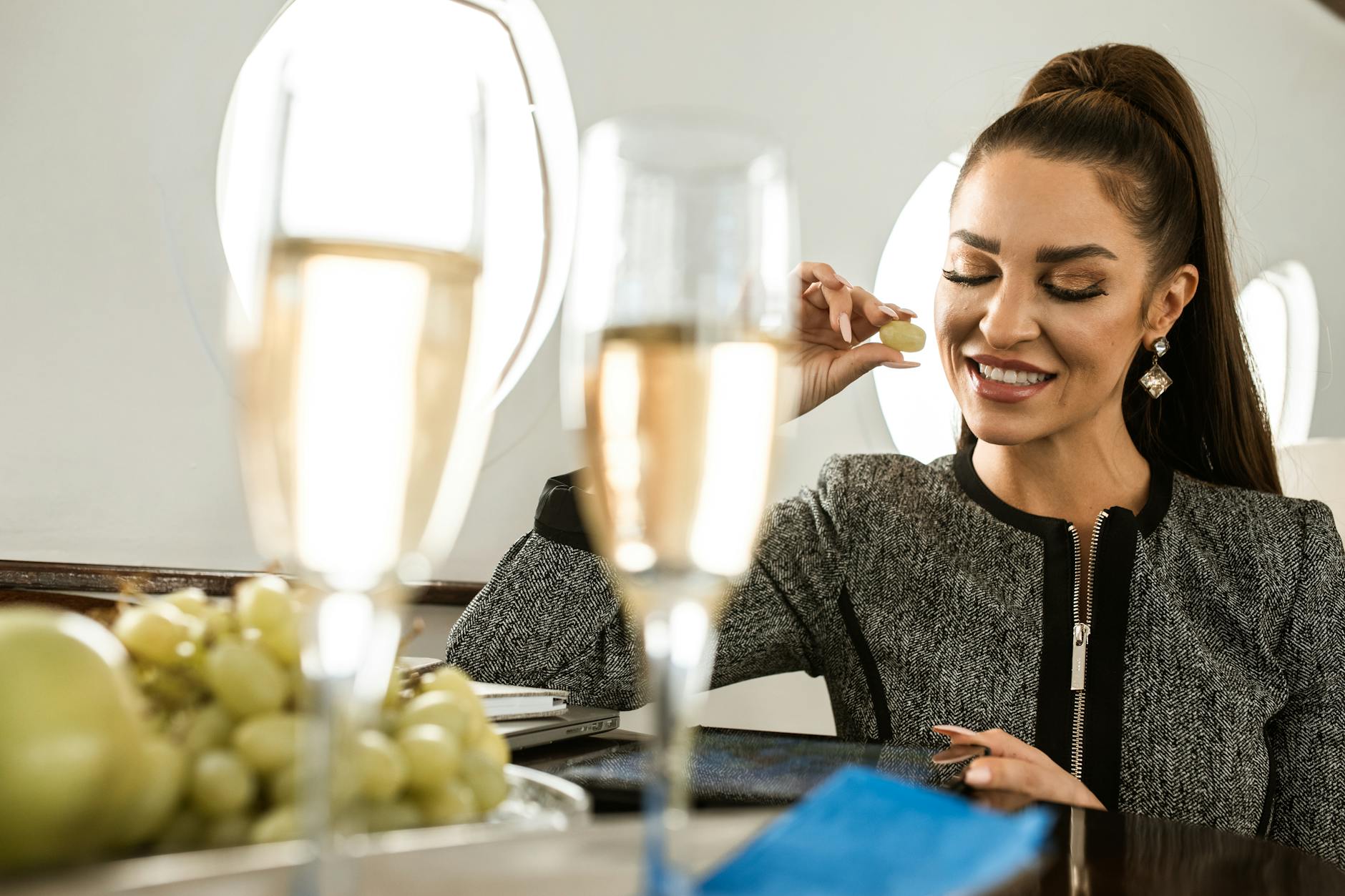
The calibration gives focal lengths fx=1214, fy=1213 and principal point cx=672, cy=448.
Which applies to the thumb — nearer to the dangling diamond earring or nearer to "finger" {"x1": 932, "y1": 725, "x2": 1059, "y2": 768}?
the dangling diamond earring

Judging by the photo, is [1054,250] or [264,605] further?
[1054,250]

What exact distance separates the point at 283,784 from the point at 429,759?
45 mm

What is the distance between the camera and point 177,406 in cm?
184

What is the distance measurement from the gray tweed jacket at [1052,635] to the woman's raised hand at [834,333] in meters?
0.16

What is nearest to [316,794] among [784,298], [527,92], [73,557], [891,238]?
[784,298]

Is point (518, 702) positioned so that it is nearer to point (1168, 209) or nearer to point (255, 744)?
point (255, 744)

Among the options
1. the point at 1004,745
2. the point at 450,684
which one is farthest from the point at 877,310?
the point at 450,684

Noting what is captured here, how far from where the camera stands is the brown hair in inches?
53.6

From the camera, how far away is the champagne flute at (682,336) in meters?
0.32

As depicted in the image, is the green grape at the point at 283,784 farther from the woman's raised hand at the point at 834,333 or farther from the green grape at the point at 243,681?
the woman's raised hand at the point at 834,333

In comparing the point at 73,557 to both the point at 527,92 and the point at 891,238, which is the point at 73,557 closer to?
the point at 527,92

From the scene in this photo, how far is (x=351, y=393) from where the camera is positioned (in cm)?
30

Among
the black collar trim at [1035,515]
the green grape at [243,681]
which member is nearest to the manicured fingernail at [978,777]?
the green grape at [243,681]

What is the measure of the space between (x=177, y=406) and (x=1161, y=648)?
1412 mm
